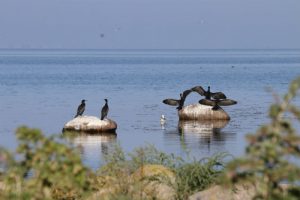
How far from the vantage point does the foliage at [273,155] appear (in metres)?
5.25

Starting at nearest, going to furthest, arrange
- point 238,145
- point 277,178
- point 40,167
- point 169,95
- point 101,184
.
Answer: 1. point 277,178
2. point 40,167
3. point 101,184
4. point 238,145
5. point 169,95

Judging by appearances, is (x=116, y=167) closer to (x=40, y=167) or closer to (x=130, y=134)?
(x=40, y=167)

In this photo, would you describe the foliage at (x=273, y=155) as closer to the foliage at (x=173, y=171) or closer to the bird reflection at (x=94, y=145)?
the foliage at (x=173, y=171)

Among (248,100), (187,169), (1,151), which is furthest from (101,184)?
(248,100)

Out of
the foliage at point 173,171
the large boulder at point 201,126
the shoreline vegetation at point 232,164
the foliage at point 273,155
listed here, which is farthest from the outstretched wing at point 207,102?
the foliage at point 273,155

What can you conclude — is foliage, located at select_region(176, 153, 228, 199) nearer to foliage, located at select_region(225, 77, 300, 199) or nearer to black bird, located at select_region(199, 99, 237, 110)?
foliage, located at select_region(225, 77, 300, 199)

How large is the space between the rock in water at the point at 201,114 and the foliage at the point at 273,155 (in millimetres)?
36819

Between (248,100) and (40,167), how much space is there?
55.5m

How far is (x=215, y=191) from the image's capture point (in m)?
11.9

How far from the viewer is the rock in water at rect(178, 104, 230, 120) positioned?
42.4 metres

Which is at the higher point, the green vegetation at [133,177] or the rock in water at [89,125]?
the green vegetation at [133,177]

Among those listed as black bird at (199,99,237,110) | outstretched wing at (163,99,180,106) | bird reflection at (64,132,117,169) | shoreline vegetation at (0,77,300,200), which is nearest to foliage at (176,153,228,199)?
shoreline vegetation at (0,77,300,200)

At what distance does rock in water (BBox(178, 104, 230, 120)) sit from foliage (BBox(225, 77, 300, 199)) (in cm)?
3682

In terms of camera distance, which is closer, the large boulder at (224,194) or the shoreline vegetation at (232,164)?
the shoreline vegetation at (232,164)
